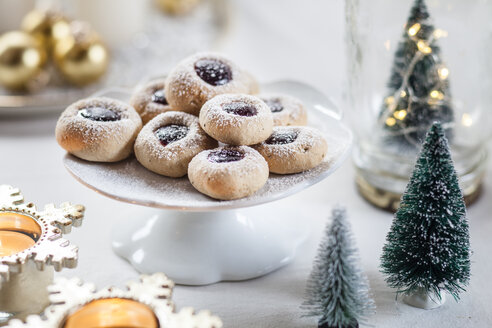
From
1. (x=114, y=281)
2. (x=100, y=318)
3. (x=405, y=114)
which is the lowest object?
(x=114, y=281)

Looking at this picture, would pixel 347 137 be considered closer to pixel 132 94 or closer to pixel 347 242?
pixel 347 242

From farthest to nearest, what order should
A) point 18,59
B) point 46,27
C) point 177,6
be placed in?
point 177,6 < point 46,27 < point 18,59

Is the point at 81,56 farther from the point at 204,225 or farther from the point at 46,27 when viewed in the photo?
the point at 204,225

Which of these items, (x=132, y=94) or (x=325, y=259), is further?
(x=132, y=94)

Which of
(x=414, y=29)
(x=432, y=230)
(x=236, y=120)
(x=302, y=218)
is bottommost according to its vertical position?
(x=302, y=218)

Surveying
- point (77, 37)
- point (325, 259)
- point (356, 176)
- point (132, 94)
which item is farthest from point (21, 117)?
point (325, 259)

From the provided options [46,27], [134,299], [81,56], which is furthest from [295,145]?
[46,27]

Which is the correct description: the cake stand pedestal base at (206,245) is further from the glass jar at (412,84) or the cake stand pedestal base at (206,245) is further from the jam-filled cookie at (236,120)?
the glass jar at (412,84)

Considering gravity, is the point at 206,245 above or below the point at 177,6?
below
